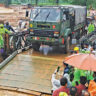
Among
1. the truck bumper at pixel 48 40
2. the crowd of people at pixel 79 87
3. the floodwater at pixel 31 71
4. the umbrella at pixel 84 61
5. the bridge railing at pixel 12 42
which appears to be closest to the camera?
the crowd of people at pixel 79 87

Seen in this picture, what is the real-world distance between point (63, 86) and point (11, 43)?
6.35 m

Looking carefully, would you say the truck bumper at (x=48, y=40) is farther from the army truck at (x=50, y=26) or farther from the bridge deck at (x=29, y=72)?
the bridge deck at (x=29, y=72)

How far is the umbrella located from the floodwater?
1913mm

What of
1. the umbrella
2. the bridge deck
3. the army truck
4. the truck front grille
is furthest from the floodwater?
the umbrella

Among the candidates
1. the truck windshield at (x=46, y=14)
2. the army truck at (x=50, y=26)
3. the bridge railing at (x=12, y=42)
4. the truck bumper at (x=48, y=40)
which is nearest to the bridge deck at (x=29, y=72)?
the bridge railing at (x=12, y=42)

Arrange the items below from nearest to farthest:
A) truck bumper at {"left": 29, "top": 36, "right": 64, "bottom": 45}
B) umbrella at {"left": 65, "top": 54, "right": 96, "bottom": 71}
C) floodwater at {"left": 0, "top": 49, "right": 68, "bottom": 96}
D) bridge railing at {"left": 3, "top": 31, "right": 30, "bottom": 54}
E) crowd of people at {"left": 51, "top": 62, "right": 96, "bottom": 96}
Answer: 1. crowd of people at {"left": 51, "top": 62, "right": 96, "bottom": 96}
2. umbrella at {"left": 65, "top": 54, "right": 96, "bottom": 71}
3. floodwater at {"left": 0, "top": 49, "right": 68, "bottom": 96}
4. bridge railing at {"left": 3, "top": 31, "right": 30, "bottom": 54}
5. truck bumper at {"left": 29, "top": 36, "right": 64, "bottom": 45}

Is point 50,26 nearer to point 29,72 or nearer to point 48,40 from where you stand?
point 48,40

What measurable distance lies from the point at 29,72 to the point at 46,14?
3512 millimetres

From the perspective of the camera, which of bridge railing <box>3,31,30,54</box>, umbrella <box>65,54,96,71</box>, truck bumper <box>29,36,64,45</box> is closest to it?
umbrella <box>65,54,96,71</box>

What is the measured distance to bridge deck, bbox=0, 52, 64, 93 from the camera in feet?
23.0

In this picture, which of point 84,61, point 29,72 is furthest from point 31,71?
point 84,61

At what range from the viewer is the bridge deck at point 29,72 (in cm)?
700

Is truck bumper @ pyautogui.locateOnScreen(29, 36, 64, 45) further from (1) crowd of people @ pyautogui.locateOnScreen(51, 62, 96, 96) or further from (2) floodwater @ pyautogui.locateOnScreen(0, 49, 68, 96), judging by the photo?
(1) crowd of people @ pyautogui.locateOnScreen(51, 62, 96, 96)

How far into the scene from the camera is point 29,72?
26.2 feet
